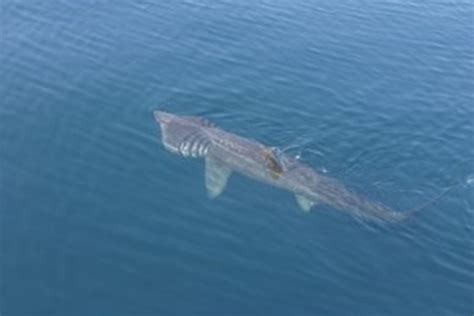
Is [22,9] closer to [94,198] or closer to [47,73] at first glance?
[47,73]

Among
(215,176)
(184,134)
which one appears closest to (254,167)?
(215,176)

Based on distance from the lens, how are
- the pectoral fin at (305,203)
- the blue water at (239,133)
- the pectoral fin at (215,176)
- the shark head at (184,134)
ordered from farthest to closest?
the shark head at (184,134), the pectoral fin at (215,176), the pectoral fin at (305,203), the blue water at (239,133)

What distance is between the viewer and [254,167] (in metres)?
37.6

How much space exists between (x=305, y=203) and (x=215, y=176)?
437 cm

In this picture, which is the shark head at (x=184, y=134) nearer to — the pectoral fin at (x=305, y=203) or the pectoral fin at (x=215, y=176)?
the pectoral fin at (x=215, y=176)

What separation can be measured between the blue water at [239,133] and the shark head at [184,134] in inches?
22.7

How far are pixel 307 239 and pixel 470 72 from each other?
66.0ft

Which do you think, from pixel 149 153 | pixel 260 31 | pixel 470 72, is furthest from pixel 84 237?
pixel 470 72

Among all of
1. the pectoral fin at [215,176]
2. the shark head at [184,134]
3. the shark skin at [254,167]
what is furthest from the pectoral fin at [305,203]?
the shark head at [184,134]

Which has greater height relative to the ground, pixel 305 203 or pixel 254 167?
pixel 254 167

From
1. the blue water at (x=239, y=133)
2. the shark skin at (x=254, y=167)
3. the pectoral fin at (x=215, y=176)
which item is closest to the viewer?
the blue water at (x=239, y=133)

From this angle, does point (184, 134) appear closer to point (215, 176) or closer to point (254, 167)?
point (215, 176)

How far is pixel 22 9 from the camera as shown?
49906 millimetres

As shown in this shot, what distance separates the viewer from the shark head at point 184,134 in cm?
3875
